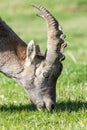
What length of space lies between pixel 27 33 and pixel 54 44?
71.6ft

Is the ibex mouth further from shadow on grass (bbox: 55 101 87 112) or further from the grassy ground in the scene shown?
shadow on grass (bbox: 55 101 87 112)

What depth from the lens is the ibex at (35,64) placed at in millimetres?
9978

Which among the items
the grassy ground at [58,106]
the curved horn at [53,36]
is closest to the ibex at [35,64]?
the curved horn at [53,36]

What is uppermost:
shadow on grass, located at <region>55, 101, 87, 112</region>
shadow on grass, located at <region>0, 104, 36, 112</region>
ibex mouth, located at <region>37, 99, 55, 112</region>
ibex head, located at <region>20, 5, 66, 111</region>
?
ibex head, located at <region>20, 5, 66, 111</region>

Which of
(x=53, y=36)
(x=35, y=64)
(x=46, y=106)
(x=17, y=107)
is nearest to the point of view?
(x=53, y=36)

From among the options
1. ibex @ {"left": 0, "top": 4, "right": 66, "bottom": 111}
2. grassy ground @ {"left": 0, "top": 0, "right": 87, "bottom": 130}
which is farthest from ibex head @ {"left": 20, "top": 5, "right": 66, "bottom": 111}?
grassy ground @ {"left": 0, "top": 0, "right": 87, "bottom": 130}

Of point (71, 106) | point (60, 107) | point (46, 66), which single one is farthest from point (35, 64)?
point (71, 106)

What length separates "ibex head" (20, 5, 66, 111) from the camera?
32.4ft

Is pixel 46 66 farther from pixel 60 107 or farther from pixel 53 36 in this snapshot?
pixel 60 107

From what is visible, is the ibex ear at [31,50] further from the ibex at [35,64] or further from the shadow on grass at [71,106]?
the shadow on grass at [71,106]

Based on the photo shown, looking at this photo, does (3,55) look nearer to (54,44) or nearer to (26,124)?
(54,44)

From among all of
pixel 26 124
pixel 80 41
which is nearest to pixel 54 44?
pixel 26 124

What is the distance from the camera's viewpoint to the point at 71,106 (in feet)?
34.7

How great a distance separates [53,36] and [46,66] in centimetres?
58
